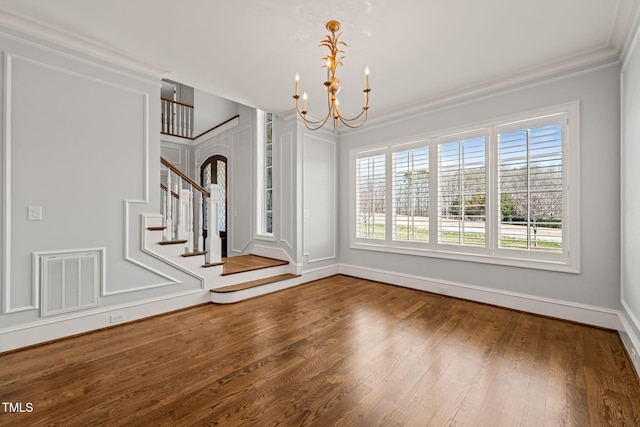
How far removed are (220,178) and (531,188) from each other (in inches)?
238

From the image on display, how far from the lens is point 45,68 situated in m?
2.66

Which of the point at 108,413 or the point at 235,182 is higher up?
the point at 235,182

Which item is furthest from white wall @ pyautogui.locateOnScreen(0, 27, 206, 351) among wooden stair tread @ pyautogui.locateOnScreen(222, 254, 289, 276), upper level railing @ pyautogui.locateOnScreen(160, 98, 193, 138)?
upper level railing @ pyautogui.locateOnScreen(160, 98, 193, 138)

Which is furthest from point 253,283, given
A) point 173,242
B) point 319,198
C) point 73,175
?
point 73,175

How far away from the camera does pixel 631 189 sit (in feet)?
7.97

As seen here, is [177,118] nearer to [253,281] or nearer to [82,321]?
[253,281]

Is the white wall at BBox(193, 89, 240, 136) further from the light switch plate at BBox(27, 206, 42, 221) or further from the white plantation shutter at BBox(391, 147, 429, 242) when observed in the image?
the light switch plate at BBox(27, 206, 42, 221)

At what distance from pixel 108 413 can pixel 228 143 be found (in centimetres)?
550

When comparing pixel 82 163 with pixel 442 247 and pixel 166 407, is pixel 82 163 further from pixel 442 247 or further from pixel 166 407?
pixel 442 247

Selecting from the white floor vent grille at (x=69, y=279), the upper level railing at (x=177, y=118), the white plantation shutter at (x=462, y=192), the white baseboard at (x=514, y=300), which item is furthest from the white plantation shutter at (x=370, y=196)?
the upper level railing at (x=177, y=118)

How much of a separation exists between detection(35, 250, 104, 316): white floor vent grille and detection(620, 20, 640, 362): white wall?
4.82 m

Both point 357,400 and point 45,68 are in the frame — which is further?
point 45,68

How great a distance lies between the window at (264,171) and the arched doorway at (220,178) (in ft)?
3.73

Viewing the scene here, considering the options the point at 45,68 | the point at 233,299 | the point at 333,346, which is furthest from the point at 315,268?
the point at 45,68
